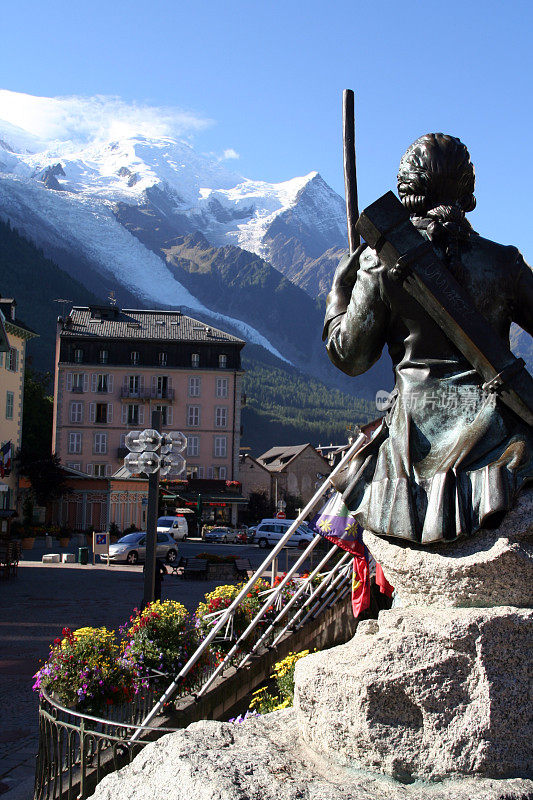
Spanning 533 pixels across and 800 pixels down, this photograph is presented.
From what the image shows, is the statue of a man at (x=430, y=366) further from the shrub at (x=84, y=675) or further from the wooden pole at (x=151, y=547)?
the wooden pole at (x=151, y=547)

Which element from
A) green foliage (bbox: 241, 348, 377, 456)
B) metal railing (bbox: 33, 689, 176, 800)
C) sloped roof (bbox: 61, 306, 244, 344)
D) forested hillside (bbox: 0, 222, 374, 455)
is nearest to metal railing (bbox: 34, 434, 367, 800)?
metal railing (bbox: 33, 689, 176, 800)

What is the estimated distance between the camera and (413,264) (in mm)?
3238

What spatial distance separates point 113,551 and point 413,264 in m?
27.8

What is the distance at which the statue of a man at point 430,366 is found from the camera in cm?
308

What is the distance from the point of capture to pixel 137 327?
58.2m

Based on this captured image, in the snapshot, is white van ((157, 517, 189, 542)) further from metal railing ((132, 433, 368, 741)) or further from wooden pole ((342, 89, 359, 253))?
wooden pole ((342, 89, 359, 253))

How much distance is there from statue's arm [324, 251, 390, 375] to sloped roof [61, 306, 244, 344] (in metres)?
53.0

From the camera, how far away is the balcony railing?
187 feet

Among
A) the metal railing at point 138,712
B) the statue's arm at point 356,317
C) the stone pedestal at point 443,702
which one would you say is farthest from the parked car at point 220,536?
the stone pedestal at point 443,702

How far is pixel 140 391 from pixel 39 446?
1019cm

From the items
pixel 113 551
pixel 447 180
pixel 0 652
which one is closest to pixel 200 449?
pixel 113 551

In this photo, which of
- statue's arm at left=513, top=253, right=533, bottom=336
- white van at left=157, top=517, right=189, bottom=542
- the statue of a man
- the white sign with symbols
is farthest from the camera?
white van at left=157, top=517, right=189, bottom=542

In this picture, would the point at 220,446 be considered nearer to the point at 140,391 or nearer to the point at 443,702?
the point at 140,391

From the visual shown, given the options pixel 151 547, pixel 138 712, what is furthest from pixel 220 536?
pixel 138 712
